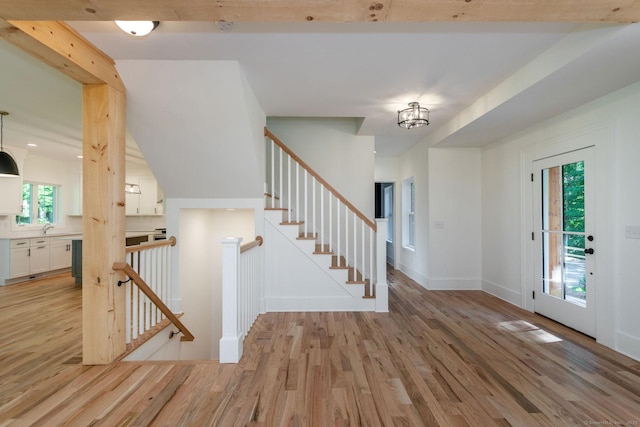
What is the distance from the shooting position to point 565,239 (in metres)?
3.31

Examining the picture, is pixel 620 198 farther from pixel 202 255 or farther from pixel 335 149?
pixel 202 255

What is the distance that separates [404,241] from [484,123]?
340cm

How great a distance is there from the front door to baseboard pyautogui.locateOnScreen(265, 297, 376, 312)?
2.12 meters

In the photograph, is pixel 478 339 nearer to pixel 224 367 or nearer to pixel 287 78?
pixel 224 367

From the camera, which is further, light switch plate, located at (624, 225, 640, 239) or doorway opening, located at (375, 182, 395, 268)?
doorway opening, located at (375, 182, 395, 268)

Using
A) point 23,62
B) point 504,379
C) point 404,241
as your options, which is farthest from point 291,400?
point 404,241

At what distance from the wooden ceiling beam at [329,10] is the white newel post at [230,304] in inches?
63.4

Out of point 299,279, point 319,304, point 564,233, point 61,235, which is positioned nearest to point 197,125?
point 299,279

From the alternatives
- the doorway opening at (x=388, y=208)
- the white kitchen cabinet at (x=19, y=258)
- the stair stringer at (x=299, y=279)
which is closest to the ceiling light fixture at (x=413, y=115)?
the stair stringer at (x=299, y=279)

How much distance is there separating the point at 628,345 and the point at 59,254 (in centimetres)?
897

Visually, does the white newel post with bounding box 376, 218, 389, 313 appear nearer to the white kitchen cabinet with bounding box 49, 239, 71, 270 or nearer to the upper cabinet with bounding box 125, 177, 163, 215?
the upper cabinet with bounding box 125, 177, 163, 215

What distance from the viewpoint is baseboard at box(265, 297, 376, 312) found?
3740 millimetres

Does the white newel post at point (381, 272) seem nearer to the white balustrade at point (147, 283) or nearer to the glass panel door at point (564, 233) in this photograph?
the glass panel door at point (564, 233)

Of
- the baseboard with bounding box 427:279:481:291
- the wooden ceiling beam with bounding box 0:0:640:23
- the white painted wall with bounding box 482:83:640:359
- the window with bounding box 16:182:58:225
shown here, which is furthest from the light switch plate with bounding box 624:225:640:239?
the window with bounding box 16:182:58:225
